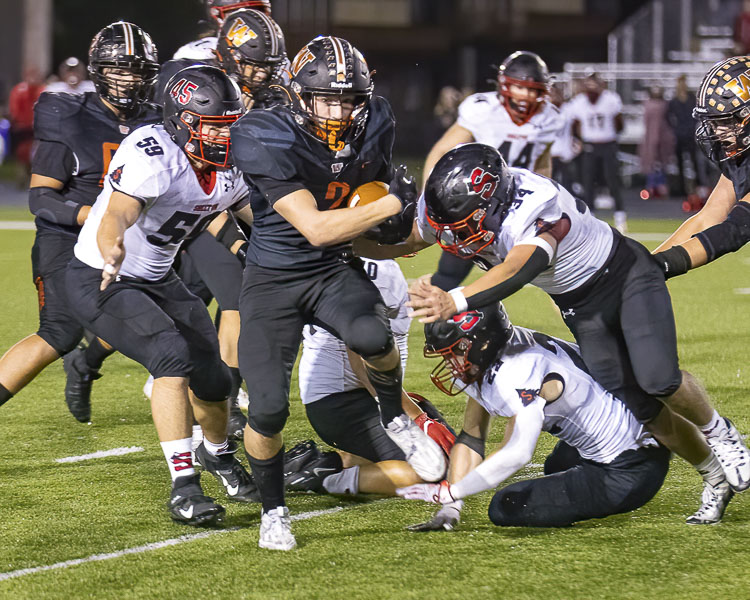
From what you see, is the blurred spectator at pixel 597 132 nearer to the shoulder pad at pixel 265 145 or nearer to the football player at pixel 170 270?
the football player at pixel 170 270

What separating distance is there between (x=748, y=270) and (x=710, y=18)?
14.0 meters

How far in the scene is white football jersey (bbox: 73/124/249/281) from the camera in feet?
13.1

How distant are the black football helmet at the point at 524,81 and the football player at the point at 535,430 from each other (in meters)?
3.23

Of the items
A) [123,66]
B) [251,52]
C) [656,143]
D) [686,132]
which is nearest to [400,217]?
[123,66]

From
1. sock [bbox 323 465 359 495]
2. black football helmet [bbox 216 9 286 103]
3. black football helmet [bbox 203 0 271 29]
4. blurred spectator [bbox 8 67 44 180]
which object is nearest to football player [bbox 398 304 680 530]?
sock [bbox 323 465 359 495]

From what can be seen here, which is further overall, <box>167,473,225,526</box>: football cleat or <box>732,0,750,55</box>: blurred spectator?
<box>732,0,750,55</box>: blurred spectator

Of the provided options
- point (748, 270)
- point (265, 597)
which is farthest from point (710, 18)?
point (265, 597)

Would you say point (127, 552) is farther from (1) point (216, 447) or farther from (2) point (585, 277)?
(2) point (585, 277)

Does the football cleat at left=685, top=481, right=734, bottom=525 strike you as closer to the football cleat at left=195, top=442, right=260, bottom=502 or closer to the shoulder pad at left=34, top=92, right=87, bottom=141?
the football cleat at left=195, top=442, right=260, bottom=502

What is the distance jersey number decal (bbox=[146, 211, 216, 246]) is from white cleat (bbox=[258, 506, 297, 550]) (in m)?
1.11

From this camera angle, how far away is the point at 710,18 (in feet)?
76.1

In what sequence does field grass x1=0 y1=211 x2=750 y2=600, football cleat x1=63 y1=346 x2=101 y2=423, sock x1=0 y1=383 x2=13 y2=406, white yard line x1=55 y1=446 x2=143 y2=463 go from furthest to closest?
football cleat x1=63 y1=346 x2=101 y2=423
white yard line x1=55 y1=446 x2=143 y2=463
sock x1=0 y1=383 x2=13 y2=406
field grass x1=0 y1=211 x2=750 y2=600

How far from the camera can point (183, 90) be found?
4.03 meters

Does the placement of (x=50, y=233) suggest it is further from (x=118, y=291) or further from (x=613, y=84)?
(x=613, y=84)
